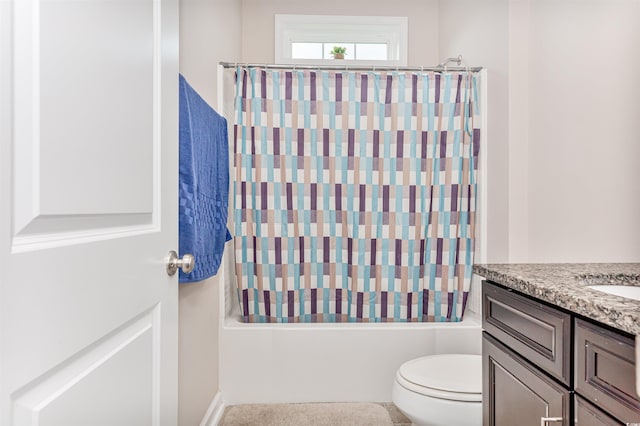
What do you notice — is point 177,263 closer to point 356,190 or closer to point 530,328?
point 530,328

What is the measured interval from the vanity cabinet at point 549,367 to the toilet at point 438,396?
189 millimetres

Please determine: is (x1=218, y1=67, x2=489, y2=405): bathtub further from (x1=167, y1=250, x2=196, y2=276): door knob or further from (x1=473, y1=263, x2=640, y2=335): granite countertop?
(x1=167, y1=250, x2=196, y2=276): door knob

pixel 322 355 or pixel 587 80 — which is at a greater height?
pixel 587 80

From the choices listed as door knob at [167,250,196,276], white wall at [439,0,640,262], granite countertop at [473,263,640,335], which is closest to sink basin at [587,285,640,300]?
granite countertop at [473,263,640,335]

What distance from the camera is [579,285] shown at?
1.00 meters

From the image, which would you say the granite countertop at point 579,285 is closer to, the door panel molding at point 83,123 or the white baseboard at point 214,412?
the door panel molding at point 83,123

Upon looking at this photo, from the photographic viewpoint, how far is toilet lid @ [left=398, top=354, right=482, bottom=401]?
150cm

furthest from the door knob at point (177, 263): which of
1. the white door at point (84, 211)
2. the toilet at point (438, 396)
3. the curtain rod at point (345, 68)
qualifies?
the curtain rod at point (345, 68)

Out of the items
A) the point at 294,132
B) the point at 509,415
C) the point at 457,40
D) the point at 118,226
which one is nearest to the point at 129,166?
the point at 118,226

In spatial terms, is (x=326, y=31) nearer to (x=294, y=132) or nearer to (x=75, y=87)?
(x=294, y=132)

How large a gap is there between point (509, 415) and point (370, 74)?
1751mm

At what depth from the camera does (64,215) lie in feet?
1.95

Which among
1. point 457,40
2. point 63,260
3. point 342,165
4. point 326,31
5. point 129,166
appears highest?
point 326,31

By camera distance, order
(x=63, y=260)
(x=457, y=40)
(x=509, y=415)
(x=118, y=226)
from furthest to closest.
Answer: (x=457, y=40)
(x=509, y=415)
(x=118, y=226)
(x=63, y=260)
